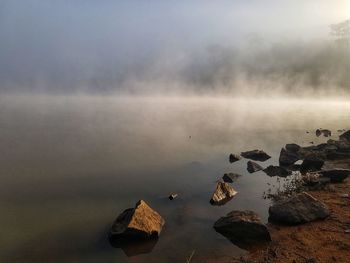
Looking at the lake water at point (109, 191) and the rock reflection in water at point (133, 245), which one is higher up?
the rock reflection in water at point (133, 245)

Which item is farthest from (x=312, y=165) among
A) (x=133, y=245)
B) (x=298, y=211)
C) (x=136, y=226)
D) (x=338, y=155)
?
(x=133, y=245)

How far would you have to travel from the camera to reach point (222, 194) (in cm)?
2248

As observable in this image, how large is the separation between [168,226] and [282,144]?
106ft

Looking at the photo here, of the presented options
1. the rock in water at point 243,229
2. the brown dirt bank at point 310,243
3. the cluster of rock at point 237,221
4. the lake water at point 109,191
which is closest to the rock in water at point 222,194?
the cluster of rock at point 237,221

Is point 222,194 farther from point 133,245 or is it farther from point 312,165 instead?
point 312,165

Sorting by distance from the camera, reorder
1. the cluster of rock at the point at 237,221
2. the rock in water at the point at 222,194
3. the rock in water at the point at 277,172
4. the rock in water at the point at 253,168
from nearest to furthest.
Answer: the cluster of rock at the point at 237,221
the rock in water at the point at 222,194
the rock in water at the point at 277,172
the rock in water at the point at 253,168

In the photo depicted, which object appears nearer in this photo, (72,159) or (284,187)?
(284,187)

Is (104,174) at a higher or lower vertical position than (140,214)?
lower

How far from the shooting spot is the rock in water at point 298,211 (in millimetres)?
17047

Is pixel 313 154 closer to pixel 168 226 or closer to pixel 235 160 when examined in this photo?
pixel 235 160

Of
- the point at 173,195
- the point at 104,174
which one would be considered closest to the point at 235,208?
the point at 173,195

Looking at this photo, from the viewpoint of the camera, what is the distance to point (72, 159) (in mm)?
35250

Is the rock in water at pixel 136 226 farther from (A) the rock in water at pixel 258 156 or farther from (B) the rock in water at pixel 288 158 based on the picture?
(A) the rock in water at pixel 258 156

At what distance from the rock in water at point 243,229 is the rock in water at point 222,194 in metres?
3.95
